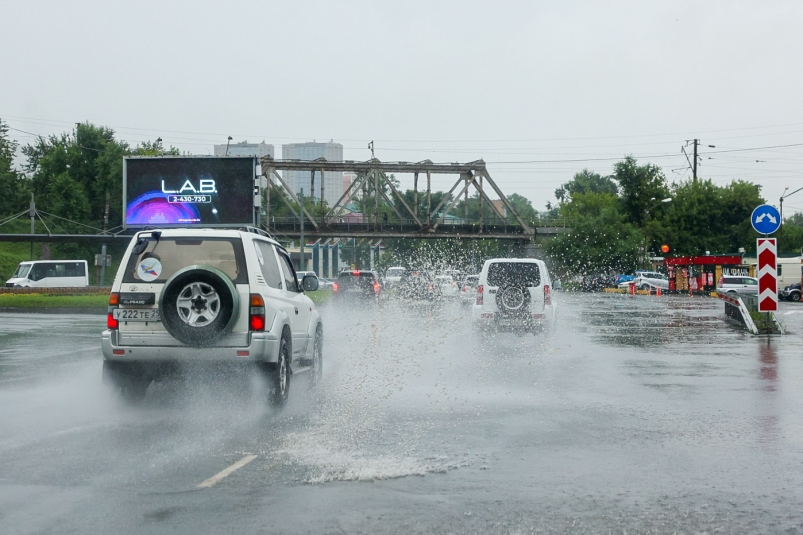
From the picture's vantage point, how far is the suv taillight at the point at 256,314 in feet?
32.4

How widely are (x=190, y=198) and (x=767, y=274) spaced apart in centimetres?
1995

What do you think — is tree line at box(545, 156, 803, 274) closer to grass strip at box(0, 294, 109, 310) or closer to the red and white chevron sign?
grass strip at box(0, 294, 109, 310)

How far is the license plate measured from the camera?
32.6 feet

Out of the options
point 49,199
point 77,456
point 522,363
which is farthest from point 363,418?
point 49,199

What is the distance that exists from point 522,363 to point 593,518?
983cm

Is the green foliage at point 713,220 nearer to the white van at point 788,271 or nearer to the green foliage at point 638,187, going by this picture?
the green foliage at point 638,187

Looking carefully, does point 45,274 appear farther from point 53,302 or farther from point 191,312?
point 191,312

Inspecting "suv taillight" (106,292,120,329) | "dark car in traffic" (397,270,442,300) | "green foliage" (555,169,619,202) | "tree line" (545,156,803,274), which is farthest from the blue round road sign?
"green foliage" (555,169,619,202)

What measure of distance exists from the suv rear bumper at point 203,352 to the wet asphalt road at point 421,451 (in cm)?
30

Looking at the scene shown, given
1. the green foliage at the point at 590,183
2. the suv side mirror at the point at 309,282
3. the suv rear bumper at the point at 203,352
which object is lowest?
the suv rear bumper at the point at 203,352

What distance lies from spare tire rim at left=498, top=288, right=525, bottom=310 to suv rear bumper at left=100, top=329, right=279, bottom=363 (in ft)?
38.3

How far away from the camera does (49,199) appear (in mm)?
87750

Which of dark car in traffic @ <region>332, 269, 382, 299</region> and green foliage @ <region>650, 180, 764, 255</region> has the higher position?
green foliage @ <region>650, 180, 764, 255</region>

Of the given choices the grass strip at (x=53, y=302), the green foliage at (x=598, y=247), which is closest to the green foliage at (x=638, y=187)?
the green foliage at (x=598, y=247)
